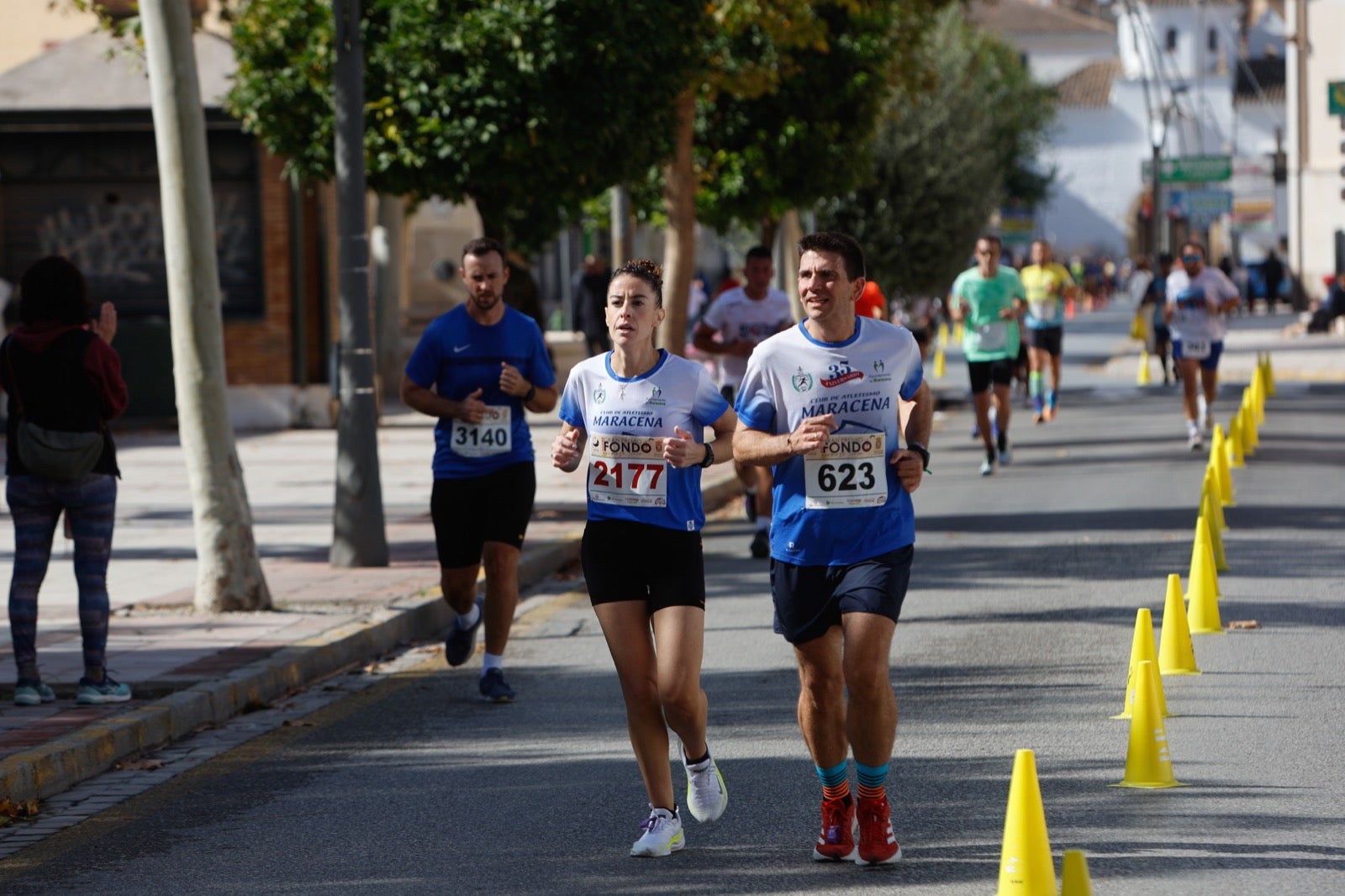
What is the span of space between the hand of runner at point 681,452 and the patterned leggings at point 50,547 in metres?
3.36

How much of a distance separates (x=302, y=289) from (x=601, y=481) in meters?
18.5

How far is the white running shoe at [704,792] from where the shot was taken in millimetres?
6039

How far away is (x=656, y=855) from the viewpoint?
233 inches

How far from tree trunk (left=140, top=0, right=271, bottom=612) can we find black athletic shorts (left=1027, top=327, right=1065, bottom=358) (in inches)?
538

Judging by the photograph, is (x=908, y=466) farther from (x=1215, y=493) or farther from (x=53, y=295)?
(x=1215, y=493)

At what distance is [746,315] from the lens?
1364 centimetres

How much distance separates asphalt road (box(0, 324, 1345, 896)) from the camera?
5.75 metres

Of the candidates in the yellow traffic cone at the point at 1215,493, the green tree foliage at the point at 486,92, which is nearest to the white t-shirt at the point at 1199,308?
the yellow traffic cone at the point at 1215,493

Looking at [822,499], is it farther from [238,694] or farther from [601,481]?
[238,694]

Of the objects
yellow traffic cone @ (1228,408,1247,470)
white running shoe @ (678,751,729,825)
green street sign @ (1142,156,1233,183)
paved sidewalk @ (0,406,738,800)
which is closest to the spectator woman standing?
paved sidewalk @ (0,406,738,800)

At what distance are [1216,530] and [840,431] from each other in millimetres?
6937

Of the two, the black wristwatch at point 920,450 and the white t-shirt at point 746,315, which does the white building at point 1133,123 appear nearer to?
the white t-shirt at point 746,315

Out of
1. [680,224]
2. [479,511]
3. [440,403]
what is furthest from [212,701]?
[680,224]

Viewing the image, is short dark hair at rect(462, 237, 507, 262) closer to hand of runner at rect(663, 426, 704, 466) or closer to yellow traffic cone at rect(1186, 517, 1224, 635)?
hand of runner at rect(663, 426, 704, 466)
